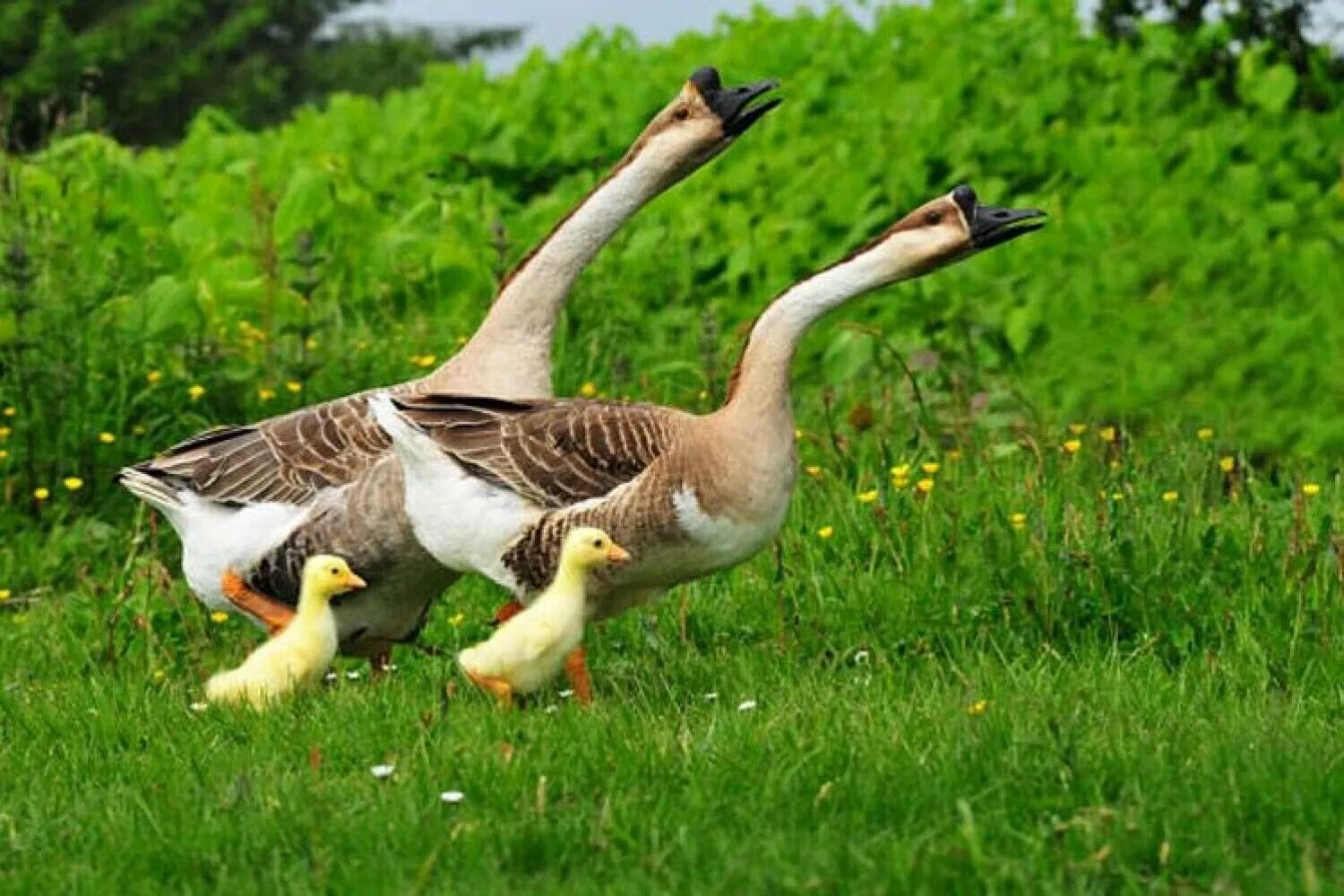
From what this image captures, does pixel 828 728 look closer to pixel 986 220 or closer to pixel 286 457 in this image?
pixel 986 220

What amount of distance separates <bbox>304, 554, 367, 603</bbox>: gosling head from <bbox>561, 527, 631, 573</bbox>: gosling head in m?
0.75

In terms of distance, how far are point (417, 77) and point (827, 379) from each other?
29.1 metres

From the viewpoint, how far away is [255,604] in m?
7.32

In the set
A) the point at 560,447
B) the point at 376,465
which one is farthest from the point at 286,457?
the point at 560,447

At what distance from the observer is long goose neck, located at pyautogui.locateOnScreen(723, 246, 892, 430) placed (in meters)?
6.58

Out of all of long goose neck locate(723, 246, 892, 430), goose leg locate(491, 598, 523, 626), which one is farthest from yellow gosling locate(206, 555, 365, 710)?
long goose neck locate(723, 246, 892, 430)

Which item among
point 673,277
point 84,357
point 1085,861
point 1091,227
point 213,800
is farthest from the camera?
point 673,277

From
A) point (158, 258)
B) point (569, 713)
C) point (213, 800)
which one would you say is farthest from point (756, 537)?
point (158, 258)

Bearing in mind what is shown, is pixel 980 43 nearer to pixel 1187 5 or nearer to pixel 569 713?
pixel 1187 5

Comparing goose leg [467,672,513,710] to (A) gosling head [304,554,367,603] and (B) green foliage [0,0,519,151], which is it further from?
(B) green foliage [0,0,519,151]

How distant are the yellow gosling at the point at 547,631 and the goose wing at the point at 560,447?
217 millimetres

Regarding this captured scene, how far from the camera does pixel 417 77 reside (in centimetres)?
4006

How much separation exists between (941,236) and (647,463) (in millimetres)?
1004

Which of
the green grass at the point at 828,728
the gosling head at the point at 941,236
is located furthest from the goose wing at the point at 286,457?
the gosling head at the point at 941,236
